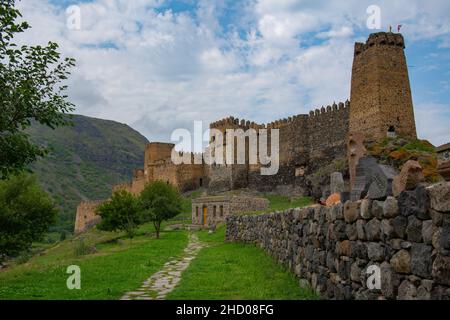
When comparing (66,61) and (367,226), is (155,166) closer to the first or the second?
(66,61)

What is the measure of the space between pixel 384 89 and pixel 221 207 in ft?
44.4

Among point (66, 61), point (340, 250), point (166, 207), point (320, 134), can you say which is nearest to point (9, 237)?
point (166, 207)

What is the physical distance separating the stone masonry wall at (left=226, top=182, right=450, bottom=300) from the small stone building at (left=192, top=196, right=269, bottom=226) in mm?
21668

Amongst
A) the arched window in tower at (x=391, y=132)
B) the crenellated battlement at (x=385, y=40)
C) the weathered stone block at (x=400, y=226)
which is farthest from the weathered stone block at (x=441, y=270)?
the crenellated battlement at (x=385, y=40)

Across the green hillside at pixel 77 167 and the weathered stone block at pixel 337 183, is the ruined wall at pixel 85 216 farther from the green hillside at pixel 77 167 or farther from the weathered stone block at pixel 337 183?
the weathered stone block at pixel 337 183

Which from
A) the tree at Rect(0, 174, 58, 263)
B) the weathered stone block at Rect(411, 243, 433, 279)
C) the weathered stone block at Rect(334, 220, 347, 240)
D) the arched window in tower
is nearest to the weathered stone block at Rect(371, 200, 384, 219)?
the weathered stone block at Rect(411, 243, 433, 279)

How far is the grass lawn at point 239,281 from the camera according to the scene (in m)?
7.37

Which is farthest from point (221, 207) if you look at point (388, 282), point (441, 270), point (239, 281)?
point (441, 270)

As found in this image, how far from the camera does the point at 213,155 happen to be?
2142 inches

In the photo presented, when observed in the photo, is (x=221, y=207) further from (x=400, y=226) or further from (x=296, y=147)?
(x=400, y=226)

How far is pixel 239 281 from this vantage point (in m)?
8.99

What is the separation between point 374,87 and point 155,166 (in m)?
42.3

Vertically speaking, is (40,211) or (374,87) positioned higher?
(374,87)

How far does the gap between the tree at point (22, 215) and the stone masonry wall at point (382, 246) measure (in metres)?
20.3
